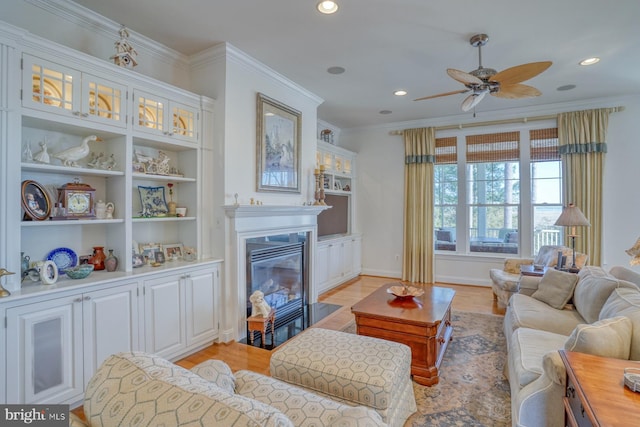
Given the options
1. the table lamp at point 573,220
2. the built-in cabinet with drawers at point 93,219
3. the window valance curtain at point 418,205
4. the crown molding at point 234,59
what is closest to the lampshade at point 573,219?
the table lamp at point 573,220

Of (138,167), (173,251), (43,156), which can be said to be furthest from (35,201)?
(173,251)

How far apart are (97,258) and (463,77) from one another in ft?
11.7

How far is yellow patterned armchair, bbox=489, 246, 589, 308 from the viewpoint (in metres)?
4.03

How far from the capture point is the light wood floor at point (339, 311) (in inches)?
114

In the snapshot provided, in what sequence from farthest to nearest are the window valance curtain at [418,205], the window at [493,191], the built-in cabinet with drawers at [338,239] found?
1. the window valance curtain at [418,205]
2. the window at [493,191]
3. the built-in cabinet with drawers at [338,239]

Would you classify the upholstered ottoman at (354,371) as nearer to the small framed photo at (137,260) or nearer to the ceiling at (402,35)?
the small framed photo at (137,260)

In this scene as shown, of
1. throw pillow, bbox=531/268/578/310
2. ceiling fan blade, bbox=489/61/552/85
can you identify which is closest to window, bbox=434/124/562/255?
throw pillow, bbox=531/268/578/310

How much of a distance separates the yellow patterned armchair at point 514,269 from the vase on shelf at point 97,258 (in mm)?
4480

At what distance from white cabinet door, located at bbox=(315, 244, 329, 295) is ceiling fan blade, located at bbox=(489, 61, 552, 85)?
131 inches

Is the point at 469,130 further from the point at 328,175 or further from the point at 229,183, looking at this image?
the point at 229,183

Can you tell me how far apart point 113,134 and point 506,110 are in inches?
224

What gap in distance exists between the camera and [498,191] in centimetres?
554

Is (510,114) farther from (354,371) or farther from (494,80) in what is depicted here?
(354,371)

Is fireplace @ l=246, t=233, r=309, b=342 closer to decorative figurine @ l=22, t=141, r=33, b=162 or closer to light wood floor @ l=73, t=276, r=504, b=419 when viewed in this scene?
light wood floor @ l=73, t=276, r=504, b=419
